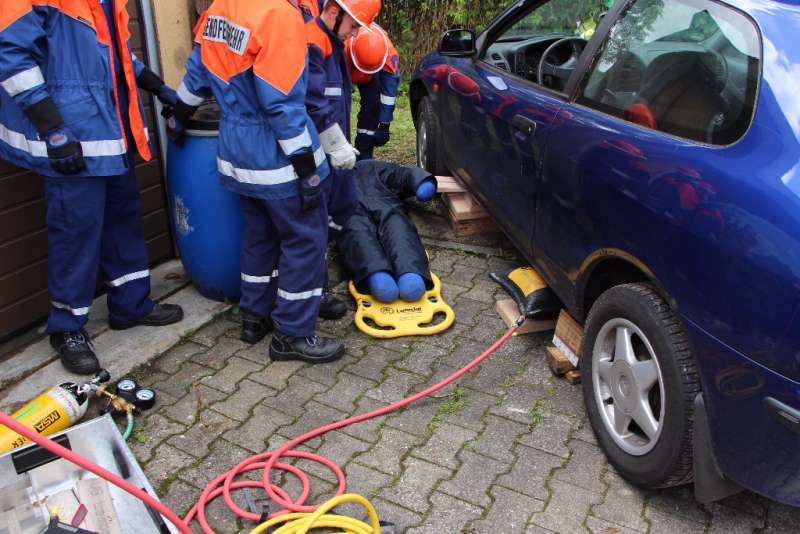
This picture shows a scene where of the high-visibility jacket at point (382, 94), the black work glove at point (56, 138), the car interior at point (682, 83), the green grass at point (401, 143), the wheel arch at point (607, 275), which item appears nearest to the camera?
the car interior at point (682, 83)

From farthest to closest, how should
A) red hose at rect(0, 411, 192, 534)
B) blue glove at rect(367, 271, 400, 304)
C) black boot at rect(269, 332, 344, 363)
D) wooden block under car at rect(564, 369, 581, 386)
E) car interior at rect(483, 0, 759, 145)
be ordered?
blue glove at rect(367, 271, 400, 304) → black boot at rect(269, 332, 344, 363) → wooden block under car at rect(564, 369, 581, 386) → car interior at rect(483, 0, 759, 145) → red hose at rect(0, 411, 192, 534)

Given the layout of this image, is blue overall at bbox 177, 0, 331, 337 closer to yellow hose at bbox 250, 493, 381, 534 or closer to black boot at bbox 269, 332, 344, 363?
black boot at bbox 269, 332, 344, 363

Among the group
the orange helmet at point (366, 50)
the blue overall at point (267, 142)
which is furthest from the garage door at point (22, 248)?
the orange helmet at point (366, 50)

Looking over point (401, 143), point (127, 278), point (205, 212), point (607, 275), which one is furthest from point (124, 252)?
point (401, 143)

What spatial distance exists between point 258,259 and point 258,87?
35.5 inches

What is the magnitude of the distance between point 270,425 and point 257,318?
73 centimetres

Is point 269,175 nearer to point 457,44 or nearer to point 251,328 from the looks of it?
point 251,328

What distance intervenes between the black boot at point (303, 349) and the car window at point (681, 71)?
157 cm

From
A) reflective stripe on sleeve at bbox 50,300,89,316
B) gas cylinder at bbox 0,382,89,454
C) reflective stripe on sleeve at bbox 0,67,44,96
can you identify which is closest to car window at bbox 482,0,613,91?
reflective stripe on sleeve at bbox 0,67,44,96

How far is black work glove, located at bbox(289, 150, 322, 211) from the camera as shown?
2.94 m

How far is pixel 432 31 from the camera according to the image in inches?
370

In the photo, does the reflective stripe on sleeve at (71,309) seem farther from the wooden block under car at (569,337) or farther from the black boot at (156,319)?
the wooden block under car at (569,337)

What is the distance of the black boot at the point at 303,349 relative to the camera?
3375 mm

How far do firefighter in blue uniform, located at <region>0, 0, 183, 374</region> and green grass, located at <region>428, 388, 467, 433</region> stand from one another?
1.55 metres
